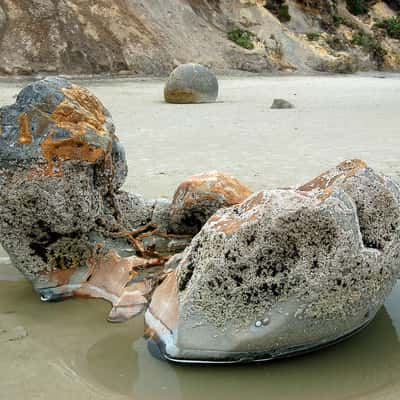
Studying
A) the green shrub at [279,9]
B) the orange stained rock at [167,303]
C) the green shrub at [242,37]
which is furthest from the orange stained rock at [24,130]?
the green shrub at [279,9]

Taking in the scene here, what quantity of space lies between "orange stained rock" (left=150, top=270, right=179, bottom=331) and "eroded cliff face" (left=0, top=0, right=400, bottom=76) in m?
17.0

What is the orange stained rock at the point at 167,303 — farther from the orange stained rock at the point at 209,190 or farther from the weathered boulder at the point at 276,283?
the orange stained rock at the point at 209,190

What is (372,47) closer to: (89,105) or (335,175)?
(89,105)

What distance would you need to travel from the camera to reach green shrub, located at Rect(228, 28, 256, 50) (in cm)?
2375

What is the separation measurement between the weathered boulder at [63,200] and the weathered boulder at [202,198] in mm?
443

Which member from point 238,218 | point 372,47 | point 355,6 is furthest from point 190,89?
point 355,6

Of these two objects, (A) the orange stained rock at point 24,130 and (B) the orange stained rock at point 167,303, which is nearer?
(B) the orange stained rock at point 167,303

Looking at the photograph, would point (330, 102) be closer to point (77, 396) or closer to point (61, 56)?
point (61, 56)

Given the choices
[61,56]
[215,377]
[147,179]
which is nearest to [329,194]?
[215,377]

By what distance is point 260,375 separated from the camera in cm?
226

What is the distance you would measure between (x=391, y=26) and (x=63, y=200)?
105 feet

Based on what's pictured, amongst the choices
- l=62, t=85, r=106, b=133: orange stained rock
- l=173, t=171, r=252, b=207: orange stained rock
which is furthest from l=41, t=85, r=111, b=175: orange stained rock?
l=173, t=171, r=252, b=207: orange stained rock

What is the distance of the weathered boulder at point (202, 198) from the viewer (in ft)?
11.6

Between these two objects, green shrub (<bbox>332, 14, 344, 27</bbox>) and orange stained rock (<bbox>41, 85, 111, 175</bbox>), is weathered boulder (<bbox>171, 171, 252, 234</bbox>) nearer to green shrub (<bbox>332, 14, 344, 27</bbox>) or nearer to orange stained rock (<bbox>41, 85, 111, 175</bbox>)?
orange stained rock (<bbox>41, 85, 111, 175</bbox>)
